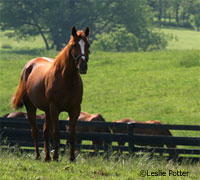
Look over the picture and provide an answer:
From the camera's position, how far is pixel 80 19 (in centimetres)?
7650

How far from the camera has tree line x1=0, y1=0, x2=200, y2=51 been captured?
74250mm

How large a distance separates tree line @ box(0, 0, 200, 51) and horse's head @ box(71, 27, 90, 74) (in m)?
60.3

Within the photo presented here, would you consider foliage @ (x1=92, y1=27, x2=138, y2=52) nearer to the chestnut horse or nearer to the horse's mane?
the chestnut horse

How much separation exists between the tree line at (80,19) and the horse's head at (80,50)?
60.3m

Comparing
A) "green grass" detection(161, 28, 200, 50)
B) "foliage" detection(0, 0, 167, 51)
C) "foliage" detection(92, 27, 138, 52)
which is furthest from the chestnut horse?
"green grass" detection(161, 28, 200, 50)

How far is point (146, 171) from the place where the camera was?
28.9ft

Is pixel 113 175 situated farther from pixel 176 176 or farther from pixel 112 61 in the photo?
pixel 112 61

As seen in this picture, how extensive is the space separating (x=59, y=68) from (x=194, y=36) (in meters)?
87.3

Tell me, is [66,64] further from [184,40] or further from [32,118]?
[184,40]

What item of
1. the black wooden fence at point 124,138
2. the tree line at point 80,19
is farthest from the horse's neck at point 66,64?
the tree line at point 80,19

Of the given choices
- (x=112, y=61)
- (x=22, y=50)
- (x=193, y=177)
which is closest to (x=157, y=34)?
(x=22, y=50)

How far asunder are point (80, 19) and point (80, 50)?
68.6 metres

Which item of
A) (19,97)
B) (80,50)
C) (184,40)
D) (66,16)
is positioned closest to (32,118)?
(19,97)

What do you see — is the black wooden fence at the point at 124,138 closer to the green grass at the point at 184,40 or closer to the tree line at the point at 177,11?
the green grass at the point at 184,40
